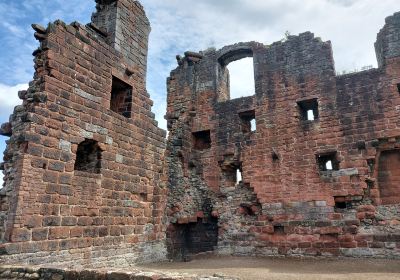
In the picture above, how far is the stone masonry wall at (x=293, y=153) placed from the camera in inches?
369

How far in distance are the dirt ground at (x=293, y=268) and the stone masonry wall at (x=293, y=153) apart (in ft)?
2.47

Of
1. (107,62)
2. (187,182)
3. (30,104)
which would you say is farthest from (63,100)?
(187,182)

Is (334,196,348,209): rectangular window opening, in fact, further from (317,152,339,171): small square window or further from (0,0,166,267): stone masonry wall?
(0,0,166,267): stone masonry wall

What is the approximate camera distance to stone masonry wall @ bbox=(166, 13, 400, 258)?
9.37 meters

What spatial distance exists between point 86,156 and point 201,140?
524 centimetres

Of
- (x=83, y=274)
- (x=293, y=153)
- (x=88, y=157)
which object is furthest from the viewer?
(x=293, y=153)

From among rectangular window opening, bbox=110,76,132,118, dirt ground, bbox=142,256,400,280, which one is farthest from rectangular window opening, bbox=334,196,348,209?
rectangular window opening, bbox=110,76,132,118

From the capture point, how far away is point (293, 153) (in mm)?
10445

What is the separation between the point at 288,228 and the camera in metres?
10.0

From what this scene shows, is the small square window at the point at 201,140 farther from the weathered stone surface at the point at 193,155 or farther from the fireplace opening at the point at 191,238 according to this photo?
the fireplace opening at the point at 191,238

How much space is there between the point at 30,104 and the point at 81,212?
238 cm

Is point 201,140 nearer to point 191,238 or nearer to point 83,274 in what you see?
point 191,238

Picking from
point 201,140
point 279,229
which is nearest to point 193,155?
point 201,140

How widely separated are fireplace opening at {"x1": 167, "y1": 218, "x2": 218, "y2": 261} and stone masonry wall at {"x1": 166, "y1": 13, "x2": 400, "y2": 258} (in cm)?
16
